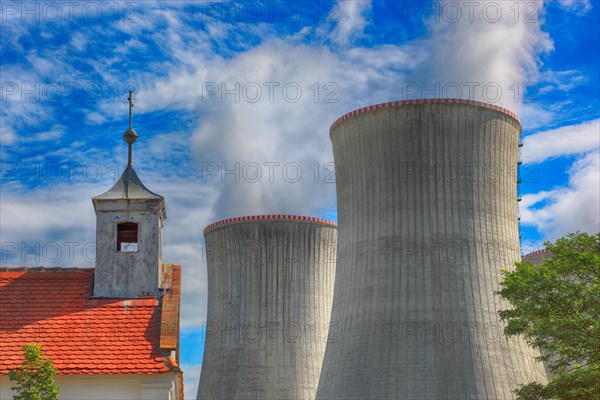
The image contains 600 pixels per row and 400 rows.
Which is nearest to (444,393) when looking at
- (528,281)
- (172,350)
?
(528,281)

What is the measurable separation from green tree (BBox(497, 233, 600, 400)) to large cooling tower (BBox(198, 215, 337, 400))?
11.7 metres

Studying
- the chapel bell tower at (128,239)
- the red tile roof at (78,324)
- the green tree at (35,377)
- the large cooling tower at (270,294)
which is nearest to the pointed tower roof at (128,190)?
the chapel bell tower at (128,239)

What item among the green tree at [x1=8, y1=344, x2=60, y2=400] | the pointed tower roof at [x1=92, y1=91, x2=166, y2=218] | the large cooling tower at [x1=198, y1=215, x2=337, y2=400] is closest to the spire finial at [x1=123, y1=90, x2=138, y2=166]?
the pointed tower roof at [x1=92, y1=91, x2=166, y2=218]

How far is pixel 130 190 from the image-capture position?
17094mm

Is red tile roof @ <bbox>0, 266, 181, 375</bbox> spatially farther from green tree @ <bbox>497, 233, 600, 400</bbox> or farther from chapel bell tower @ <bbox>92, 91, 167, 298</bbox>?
green tree @ <bbox>497, 233, 600, 400</bbox>

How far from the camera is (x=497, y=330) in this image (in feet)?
70.3

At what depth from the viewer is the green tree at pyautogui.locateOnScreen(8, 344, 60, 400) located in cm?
1341

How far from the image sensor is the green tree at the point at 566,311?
1755 centimetres

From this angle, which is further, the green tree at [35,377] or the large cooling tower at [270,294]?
the large cooling tower at [270,294]

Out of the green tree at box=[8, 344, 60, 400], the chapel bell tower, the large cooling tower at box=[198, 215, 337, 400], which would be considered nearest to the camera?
the green tree at box=[8, 344, 60, 400]

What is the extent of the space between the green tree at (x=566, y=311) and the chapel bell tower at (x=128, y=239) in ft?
24.0

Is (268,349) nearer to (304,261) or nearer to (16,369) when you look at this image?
(304,261)

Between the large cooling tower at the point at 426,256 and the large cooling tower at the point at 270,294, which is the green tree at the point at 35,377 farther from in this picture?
the large cooling tower at the point at 270,294

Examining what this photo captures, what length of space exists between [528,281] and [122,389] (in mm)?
8602
